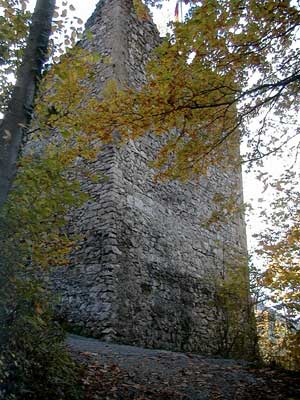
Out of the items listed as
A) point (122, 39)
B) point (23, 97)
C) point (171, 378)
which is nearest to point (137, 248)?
point (171, 378)

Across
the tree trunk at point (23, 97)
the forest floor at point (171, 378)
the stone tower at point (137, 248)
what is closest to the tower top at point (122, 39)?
the stone tower at point (137, 248)

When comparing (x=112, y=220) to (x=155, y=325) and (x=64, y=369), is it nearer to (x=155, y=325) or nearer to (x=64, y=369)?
(x=155, y=325)

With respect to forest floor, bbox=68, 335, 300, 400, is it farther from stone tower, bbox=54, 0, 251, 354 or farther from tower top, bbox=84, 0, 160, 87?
tower top, bbox=84, 0, 160, 87

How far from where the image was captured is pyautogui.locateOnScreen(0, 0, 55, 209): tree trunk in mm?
2889

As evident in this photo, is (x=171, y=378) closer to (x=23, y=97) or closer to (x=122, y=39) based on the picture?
(x=23, y=97)

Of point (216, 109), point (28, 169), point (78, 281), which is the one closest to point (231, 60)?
point (216, 109)

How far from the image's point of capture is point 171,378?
435cm

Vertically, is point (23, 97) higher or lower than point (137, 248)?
lower

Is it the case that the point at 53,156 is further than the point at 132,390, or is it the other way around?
the point at 53,156

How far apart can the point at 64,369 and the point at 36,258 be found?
935 mm

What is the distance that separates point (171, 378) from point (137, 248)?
3065 millimetres

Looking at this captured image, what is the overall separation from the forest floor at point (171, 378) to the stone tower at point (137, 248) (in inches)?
48.0

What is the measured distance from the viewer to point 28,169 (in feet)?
11.7

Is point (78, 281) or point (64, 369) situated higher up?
point (78, 281)
